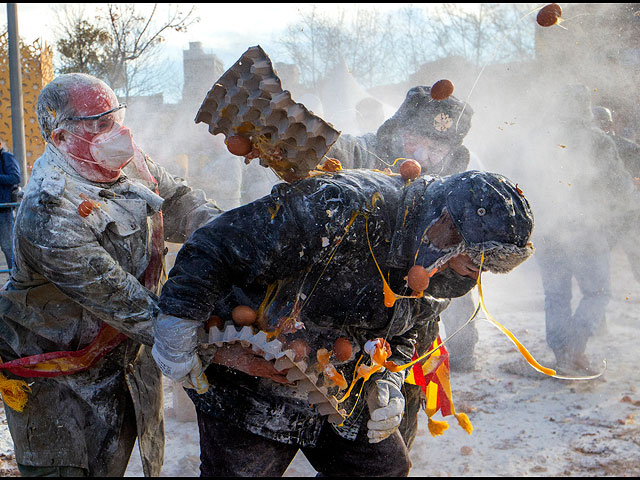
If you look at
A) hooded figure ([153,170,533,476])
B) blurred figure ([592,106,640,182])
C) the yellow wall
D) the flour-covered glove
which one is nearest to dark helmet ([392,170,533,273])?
hooded figure ([153,170,533,476])

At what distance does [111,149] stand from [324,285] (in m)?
0.96

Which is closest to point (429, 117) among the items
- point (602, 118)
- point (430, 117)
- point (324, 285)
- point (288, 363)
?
point (430, 117)

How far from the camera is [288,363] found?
175 centimetres

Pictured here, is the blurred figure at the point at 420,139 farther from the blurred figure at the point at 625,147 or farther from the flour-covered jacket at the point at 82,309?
the blurred figure at the point at 625,147

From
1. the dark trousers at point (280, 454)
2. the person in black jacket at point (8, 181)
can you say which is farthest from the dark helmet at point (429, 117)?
the person in black jacket at point (8, 181)

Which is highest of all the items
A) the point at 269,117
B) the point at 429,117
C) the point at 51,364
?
the point at 269,117

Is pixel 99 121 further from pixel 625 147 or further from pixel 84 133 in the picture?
pixel 625 147

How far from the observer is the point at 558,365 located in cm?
457

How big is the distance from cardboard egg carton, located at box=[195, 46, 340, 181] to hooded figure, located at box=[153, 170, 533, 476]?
10 centimetres

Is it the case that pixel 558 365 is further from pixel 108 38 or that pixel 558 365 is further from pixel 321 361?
pixel 108 38

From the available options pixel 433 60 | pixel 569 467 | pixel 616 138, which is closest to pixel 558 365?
pixel 569 467

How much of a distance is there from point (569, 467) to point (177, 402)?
8.00 ft

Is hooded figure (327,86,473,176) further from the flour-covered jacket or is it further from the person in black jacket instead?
the person in black jacket

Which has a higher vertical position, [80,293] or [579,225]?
[80,293]
